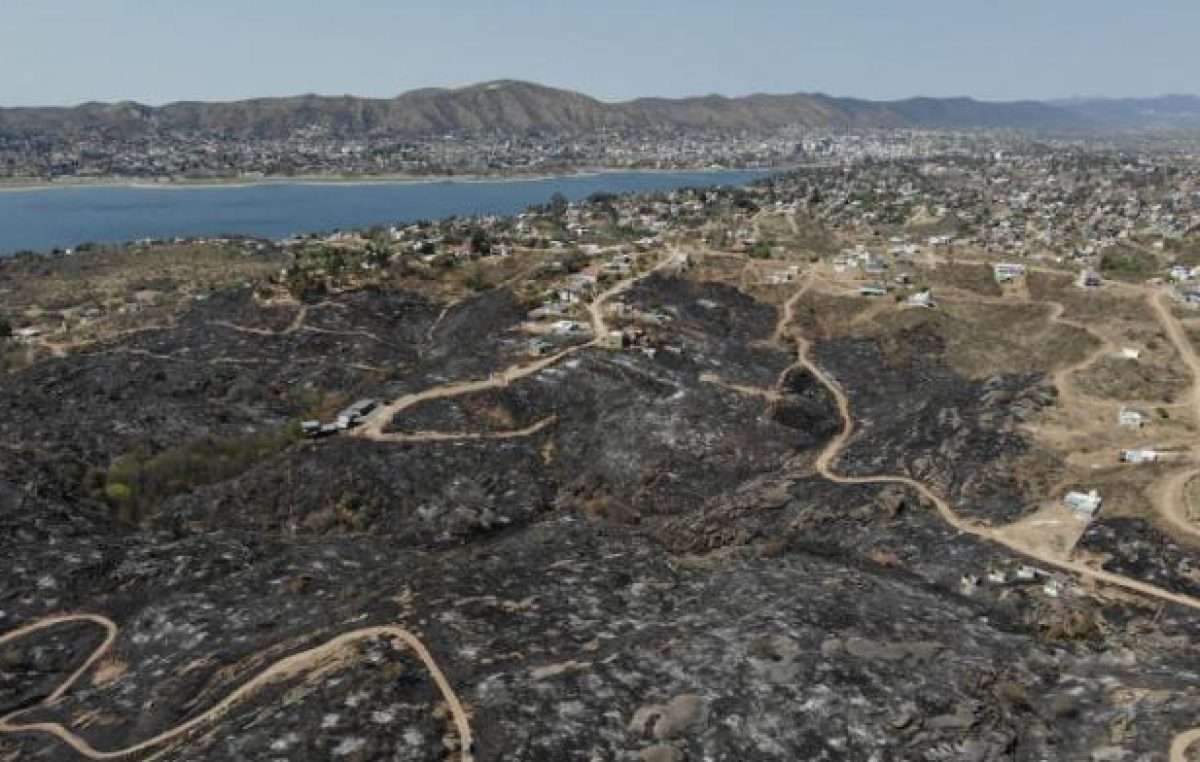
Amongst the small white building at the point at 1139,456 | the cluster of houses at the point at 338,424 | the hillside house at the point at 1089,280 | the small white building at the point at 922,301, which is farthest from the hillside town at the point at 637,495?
the small white building at the point at 922,301

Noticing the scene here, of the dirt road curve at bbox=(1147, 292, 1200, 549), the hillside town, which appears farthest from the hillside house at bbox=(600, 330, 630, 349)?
the dirt road curve at bbox=(1147, 292, 1200, 549)

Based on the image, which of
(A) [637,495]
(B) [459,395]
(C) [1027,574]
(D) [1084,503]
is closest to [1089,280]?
(D) [1084,503]

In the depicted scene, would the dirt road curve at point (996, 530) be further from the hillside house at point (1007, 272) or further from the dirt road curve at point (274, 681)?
the dirt road curve at point (274, 681)

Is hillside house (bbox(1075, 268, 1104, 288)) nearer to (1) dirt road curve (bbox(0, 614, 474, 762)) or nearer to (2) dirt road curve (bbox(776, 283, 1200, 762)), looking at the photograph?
(2) dirt road curve (bbox(776, 283, 1200, 762))

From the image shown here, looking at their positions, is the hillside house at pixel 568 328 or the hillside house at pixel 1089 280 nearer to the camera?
the hillside house at pixel 568 328

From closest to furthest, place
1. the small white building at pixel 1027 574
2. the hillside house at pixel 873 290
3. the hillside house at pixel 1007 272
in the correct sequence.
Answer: the small white building at pixel 1027 574 → the hillside house at pixel 873 290 → the hillside house at pixel 1007 272

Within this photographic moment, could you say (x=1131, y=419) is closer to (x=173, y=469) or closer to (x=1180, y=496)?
(x=1180, y=496)

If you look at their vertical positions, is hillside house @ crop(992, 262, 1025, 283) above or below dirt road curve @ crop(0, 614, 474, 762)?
above

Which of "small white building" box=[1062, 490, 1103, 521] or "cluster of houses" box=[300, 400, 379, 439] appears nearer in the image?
"small white building" box=[1062, 490, 1103, 521]

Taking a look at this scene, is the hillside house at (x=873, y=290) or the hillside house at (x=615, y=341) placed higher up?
the hillside house at (x=873, y=290)
